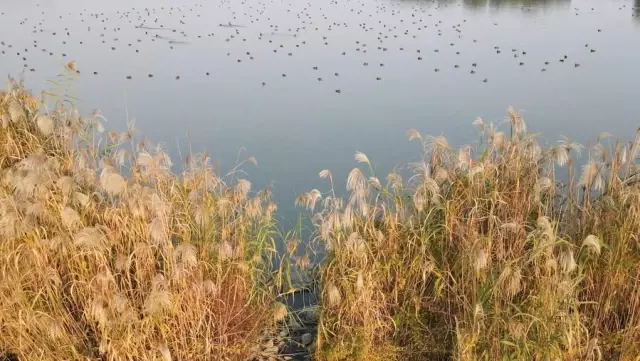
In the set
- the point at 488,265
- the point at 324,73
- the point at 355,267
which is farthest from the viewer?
the point at 324,73

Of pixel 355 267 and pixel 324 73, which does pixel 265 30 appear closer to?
pixel 324 73

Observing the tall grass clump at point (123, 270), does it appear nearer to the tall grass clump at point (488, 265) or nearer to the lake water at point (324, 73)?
the tall grass clump at point (488, 265)

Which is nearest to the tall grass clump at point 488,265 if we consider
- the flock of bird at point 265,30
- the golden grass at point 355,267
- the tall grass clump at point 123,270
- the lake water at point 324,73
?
the golden grass at point 355,267

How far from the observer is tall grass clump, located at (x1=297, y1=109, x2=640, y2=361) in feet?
9.46

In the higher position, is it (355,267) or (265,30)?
(355,267)

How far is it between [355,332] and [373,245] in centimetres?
49

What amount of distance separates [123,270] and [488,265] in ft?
6.15

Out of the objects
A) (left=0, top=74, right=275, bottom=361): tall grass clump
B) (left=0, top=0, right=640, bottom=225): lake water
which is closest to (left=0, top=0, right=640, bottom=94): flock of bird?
(left=0, top=0, right=640, bottom=225): lake water

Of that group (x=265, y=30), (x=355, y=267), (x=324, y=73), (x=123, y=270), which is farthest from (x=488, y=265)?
(x=265, y=30)

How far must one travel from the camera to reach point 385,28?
49.6 feet

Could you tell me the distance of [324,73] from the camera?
34.7 feet

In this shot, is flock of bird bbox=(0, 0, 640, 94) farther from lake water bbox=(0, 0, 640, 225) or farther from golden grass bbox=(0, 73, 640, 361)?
golden grass bbox=(0, 73, 640, 361)

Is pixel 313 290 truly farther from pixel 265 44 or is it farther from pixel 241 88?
pixel 265 44

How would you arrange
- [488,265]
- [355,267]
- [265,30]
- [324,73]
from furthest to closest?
[265,30]
[324,73]
[355,267]
[488,265]
